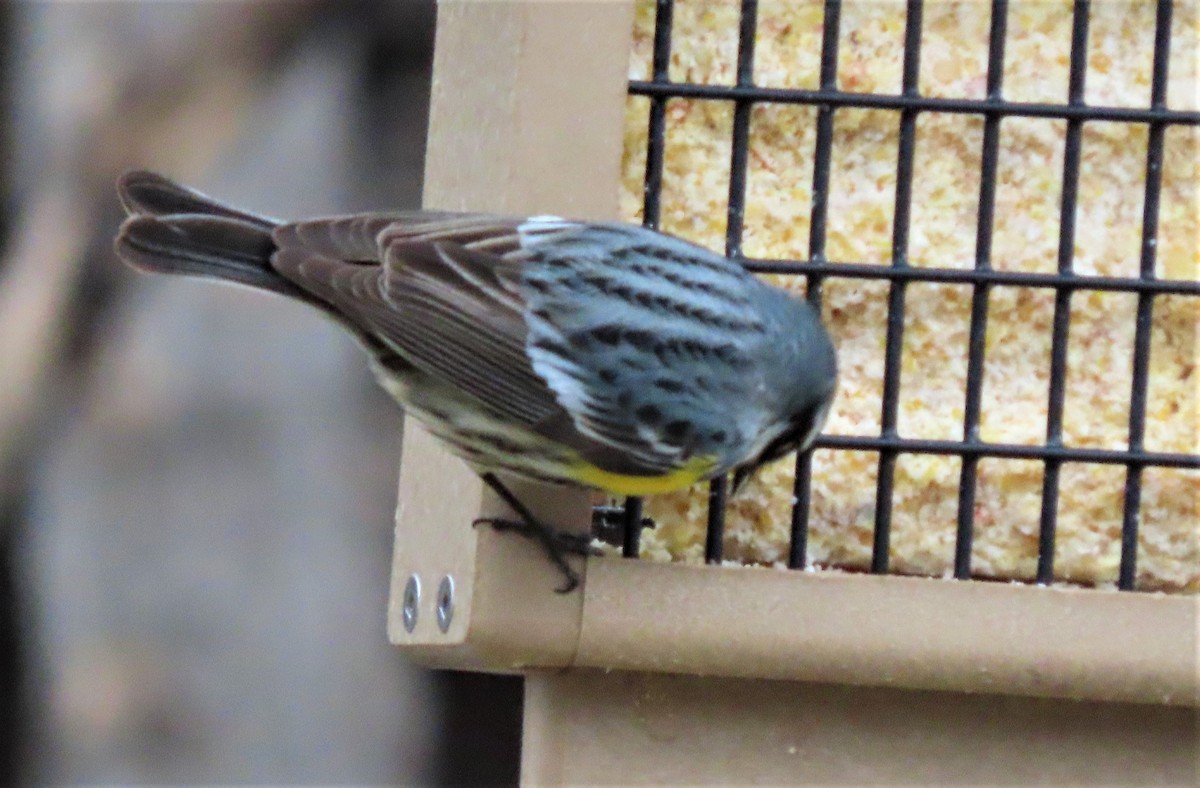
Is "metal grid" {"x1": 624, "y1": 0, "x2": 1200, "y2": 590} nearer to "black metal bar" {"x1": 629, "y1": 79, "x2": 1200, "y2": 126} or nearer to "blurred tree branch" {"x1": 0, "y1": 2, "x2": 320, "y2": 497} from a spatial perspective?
"black metal bar" {"x1": 629, "y1": 79, "x2": 1200, "y2": 126}

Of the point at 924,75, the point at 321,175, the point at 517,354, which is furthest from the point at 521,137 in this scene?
the point at 321,175

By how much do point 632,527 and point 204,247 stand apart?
0.77 meters

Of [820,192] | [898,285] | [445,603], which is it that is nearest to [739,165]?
[820,192]

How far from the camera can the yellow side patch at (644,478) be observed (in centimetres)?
298

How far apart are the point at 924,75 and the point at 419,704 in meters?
2.38

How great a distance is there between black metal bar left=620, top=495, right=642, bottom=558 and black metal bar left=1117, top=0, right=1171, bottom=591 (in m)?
0.72

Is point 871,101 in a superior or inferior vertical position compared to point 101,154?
inferior

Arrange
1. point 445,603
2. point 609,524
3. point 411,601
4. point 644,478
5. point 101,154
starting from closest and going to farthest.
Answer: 1. point 644,478
2. point 445,603
3. point 609,524
4. point 411,601
5. point 101,154

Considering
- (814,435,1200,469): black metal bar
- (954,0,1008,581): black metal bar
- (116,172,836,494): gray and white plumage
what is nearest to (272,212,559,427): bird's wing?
(116,172,836,494): gray and white plumage

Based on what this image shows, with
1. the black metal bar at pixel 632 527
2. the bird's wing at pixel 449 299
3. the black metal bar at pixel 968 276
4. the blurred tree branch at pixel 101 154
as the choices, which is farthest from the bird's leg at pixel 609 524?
the blurred tree branch at pixel 101 154

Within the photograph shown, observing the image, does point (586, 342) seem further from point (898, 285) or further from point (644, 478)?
point (898, 285)

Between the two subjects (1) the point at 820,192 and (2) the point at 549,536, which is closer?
(2) the point at 549,536

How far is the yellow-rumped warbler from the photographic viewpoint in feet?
9.76

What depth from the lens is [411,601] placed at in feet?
11.0
